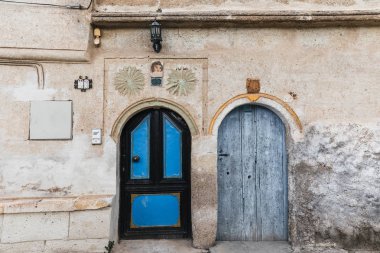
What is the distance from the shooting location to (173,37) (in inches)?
181

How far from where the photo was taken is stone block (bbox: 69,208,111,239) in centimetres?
425

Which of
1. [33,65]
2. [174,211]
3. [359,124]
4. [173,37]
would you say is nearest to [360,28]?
[359,124]

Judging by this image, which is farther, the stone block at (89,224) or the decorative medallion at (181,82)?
the decorative medallion at (181,82)

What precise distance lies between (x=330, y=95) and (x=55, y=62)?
3.93 metres

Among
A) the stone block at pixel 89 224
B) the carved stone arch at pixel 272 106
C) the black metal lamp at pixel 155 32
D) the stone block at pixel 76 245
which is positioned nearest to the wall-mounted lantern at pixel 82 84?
the black metal lamp at pixel 155 32

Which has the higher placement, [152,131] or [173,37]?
[173,37]

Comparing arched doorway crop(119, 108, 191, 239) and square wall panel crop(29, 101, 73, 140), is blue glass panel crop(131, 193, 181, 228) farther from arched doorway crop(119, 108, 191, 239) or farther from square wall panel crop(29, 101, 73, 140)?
square wall panel crop(29, 101, 73, 140)

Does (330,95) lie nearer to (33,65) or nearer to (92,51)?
(92,51)

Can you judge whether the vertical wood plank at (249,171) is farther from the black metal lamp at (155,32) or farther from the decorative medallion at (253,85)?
the black metal lamp at (155,32)

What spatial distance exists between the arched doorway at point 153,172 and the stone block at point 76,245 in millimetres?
→ 485

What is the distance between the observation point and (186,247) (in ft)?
14.7

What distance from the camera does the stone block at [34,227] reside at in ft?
13.6

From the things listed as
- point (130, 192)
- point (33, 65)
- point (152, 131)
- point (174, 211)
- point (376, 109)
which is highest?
point (33, 65)

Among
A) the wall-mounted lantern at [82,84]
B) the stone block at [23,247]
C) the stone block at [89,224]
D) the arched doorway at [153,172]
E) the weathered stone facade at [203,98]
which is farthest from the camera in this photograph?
the arched doorway at [153,172]
